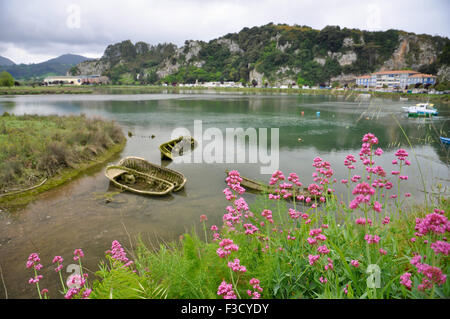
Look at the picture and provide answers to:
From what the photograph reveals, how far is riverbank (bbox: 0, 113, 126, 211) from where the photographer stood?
1209 centimetres

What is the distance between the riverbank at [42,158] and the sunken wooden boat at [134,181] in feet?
8.94

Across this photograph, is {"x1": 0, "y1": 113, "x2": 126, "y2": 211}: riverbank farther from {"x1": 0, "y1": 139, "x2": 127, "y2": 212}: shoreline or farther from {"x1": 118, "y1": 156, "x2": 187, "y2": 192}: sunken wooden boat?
{"x1": 118, "y1": 156, "x2": 187, "y2": 192}: sunken wooden boat

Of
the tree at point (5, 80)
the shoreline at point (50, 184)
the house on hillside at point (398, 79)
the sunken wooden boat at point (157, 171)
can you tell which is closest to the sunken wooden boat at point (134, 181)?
the sunken wooden boat at point (157, 171)

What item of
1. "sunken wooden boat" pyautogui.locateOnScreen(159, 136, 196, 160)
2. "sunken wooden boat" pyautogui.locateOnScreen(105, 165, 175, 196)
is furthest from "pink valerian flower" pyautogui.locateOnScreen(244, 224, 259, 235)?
"sunken wooden boat" pyautogui.locateOnScreen(159, 136, 196, 160)

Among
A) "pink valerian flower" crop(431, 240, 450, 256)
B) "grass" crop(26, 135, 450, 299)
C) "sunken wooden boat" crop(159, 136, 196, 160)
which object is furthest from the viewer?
"sunken wooden boat" crop(159, 136, 196, 160)

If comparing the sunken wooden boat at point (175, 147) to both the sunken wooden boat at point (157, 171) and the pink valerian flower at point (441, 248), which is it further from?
the pink valerian flower at point (441, 248)

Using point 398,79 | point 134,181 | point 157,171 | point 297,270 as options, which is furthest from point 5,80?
point 398,79

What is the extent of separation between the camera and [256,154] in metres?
20.9

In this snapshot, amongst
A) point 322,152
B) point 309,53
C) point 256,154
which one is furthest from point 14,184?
point 309,53

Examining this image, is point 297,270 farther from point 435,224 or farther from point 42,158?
point 42,158

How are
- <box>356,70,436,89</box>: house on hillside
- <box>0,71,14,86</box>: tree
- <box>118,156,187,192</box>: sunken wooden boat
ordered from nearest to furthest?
<box>118,156,187,192</box>: sunken wooden boat < <box>356,70,436,89</box>: house on hillside < <box>0,71,14,86</box>: tree

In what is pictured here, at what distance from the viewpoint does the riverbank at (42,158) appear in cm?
1209

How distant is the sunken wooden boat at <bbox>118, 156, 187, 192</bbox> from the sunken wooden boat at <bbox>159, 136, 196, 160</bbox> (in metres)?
3.62
